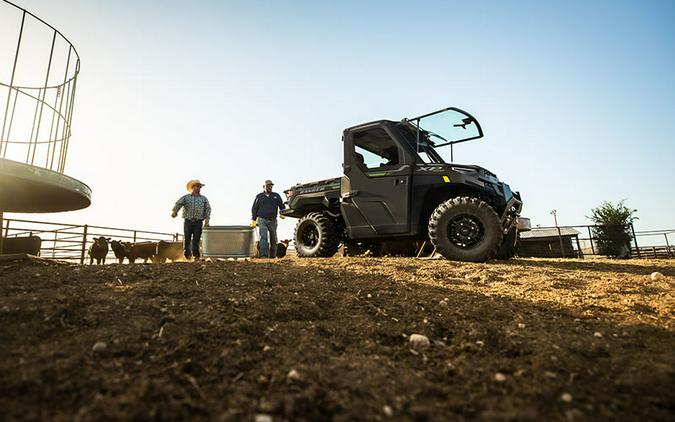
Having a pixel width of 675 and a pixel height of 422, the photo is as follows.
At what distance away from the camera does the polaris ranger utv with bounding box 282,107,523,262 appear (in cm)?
532

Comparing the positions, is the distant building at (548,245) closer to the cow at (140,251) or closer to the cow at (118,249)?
the cow at (140,251)

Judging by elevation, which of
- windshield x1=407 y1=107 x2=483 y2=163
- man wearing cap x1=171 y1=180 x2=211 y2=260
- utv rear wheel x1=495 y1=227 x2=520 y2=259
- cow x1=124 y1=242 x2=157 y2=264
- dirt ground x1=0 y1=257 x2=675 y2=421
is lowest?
dirt ground x1=0 y1=257 x2=675 y2=421

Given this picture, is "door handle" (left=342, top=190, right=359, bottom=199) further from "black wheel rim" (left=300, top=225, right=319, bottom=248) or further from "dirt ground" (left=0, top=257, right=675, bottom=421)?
"dirt ground" (left=0, top=257, right=675, bottom=421)

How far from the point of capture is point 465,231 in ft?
17.5

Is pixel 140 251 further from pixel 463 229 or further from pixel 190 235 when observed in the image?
pixel 463 229

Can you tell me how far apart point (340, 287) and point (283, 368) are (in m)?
1.81

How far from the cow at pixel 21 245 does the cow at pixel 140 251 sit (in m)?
4.81

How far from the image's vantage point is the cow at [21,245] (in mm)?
5320

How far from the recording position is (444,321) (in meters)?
2.59

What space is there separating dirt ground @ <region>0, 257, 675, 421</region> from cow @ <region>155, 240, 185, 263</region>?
7.29 meters

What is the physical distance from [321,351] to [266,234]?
6776 millimetres

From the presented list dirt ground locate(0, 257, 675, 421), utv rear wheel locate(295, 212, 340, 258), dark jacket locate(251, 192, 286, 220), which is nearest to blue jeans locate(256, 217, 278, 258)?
dark jacket locate(251, 192, 286, 220)

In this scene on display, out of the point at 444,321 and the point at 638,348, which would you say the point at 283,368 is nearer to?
the point at 444,321

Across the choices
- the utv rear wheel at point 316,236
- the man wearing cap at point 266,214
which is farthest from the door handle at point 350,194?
the man wearing cap at point 266,214
